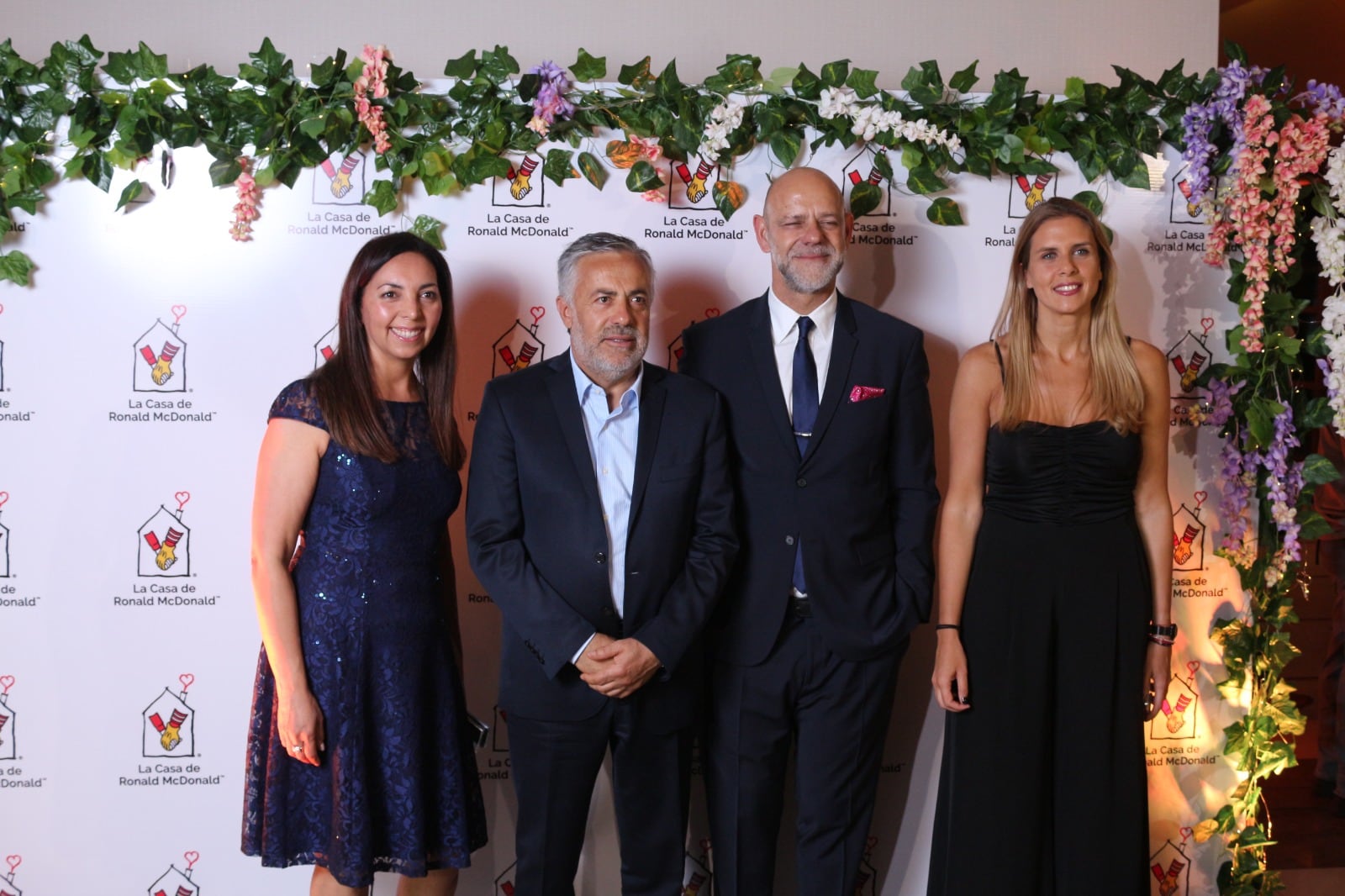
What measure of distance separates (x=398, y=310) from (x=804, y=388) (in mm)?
929

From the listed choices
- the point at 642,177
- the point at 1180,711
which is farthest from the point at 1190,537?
the point at 642,177

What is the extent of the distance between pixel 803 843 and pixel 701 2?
92.5 inches

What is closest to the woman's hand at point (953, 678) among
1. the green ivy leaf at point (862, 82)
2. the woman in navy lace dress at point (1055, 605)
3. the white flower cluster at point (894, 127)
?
the woman in navy lace dress at point (1055, 605)

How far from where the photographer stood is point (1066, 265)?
2.47 m

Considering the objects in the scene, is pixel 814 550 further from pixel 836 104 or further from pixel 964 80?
pixel 964 80

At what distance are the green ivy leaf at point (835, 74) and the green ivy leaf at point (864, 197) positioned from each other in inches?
10.6

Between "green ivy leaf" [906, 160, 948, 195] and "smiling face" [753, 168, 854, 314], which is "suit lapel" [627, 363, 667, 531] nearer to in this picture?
"smiling face" [753, 168, 854, 314]

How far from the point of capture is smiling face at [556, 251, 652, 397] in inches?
92.1

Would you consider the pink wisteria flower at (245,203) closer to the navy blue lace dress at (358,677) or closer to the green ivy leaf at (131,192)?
the green ivy leaf at (131,192)

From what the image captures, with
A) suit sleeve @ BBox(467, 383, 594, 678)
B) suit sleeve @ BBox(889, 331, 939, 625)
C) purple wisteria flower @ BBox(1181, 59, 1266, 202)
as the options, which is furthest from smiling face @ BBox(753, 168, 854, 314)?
purple wisteria flower @ BBox(1181, 59, 1266, 202)

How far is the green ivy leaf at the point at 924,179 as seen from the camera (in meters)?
2.95

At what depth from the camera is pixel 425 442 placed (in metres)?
2.36

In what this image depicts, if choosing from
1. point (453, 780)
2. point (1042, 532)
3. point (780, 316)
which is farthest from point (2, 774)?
point (1042, 532)

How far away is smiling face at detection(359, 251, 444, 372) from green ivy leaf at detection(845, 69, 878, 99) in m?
1.26
